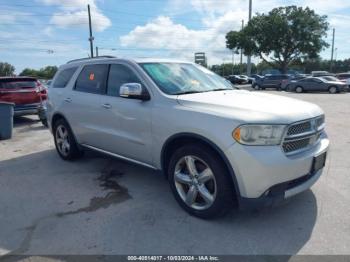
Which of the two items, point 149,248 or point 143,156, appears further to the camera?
point 143,156

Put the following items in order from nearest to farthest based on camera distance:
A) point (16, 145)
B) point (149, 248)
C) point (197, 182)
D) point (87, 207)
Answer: point (149, 248)
point (197, 182)
point (87, 207)
point (16, 145)

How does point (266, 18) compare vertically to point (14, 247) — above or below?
above

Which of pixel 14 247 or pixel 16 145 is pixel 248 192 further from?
pixel 16 145

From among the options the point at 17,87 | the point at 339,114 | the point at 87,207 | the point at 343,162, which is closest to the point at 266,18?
the point at 339,114

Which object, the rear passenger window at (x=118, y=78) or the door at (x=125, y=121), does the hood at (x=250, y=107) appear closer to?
the door at (x=125, y=121)

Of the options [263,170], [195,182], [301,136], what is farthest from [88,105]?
[301,136]

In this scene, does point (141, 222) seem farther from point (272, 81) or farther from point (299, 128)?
point (272, 81)

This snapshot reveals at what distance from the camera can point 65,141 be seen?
6.06m

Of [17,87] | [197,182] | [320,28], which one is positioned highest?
[320,28]

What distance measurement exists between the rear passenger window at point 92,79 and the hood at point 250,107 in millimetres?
1630

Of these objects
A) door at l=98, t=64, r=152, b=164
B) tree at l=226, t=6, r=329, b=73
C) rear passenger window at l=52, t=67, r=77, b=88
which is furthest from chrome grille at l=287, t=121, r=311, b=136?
tree at l=226, t=6, r=329, b=73

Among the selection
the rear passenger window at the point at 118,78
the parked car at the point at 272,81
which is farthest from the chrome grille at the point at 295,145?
the parked car at the point at 272,81

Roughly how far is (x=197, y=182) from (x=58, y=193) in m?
2.13

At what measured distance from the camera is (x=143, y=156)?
427 centimetres
